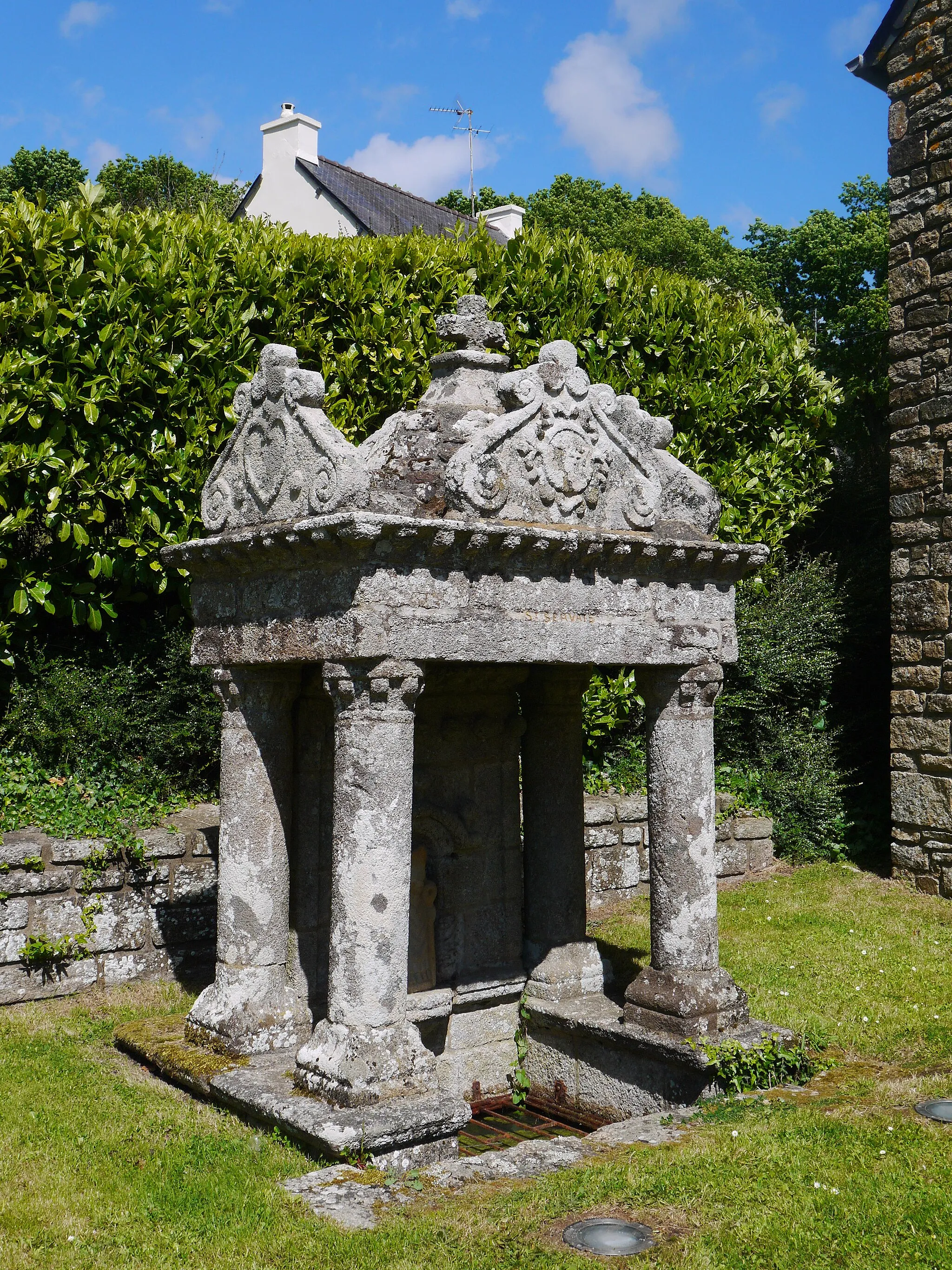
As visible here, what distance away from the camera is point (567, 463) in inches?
221

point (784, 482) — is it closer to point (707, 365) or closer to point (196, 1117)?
point (707, 365)

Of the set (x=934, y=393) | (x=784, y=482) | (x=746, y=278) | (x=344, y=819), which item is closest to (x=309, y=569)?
(x=344, y=819)

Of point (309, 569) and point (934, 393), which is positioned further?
point (934, 393)

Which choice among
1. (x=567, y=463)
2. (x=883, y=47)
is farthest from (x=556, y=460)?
(x=883, y=47)

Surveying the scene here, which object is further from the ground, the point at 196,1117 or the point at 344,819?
the point at 344,819

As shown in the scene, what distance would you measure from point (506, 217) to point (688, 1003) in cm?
1736

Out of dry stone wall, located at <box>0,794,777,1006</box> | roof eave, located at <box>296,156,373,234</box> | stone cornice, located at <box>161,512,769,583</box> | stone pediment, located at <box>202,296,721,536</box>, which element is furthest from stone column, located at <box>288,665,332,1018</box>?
roof eave, located at <box>296,156,373,234</box>

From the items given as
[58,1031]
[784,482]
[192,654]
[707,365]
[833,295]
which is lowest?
[58,1031]

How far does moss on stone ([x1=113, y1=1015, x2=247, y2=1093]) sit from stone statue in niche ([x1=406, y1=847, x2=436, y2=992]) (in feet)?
3.88

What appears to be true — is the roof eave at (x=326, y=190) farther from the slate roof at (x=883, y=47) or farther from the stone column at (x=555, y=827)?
the stone column at (x=555, y=827)

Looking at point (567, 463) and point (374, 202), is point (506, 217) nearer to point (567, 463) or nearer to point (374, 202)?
point (374, 202)

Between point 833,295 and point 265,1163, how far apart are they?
2168 centimetres

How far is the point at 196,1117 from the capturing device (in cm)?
538

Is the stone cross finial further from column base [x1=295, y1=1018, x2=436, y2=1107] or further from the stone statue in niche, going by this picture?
column base [x1=295, y1=1018, x2=436, y2=1107]
